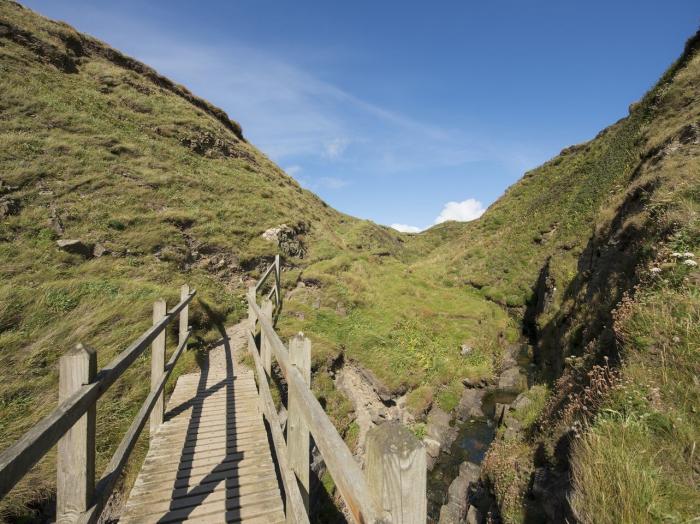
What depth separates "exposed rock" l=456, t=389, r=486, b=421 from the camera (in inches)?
481

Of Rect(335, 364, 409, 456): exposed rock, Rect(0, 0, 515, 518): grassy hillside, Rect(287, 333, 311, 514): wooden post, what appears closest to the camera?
Rect(287, 333, 311, 514): wooden post

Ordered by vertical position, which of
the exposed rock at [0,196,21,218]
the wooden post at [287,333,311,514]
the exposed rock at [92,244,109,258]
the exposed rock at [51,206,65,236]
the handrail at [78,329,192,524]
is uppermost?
the exposed rock at [0,196,21,218]

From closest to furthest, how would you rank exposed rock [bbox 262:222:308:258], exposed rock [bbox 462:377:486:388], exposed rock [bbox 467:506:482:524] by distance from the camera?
exposed rock [bbox 467:506:482:524]
exposed rock [bbox 462:377:486:388]
exposed rock [bbox 262:222:308:258]

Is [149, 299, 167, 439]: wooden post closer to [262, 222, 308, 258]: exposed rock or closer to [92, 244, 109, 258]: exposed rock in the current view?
[92, 244, 109, 258]: exposed rock

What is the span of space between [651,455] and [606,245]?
9.88 meters

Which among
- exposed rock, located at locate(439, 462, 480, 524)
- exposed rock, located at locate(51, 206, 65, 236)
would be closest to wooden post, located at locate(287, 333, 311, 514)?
exposed rock, located at locate(439, 462, 480, 524)

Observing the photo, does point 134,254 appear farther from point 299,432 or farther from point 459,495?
point 459,495

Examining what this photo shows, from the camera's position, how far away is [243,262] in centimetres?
1656

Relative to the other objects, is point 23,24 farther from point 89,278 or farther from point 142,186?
point 89,278

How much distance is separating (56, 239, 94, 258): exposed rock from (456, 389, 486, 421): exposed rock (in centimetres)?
1550

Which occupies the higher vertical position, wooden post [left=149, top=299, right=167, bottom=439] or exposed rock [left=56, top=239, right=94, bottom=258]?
exposed rock [left=56, top=239, right=94, bottom=258]

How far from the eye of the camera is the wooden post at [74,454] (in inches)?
98.5

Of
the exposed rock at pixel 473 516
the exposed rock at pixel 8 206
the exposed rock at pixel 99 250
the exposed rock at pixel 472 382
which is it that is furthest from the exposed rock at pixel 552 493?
the exposed rock at pixel 8 206

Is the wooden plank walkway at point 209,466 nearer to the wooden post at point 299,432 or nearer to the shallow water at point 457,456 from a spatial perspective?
the wooden post at point 299,432
